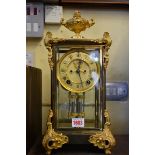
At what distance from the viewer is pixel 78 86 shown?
0.98 metres

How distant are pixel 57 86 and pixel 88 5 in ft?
1.67

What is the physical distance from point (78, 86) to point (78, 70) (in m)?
0.06

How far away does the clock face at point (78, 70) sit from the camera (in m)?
0.98

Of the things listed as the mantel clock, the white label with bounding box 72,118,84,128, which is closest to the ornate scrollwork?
the mantel clock

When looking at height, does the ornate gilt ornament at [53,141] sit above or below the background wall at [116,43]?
below

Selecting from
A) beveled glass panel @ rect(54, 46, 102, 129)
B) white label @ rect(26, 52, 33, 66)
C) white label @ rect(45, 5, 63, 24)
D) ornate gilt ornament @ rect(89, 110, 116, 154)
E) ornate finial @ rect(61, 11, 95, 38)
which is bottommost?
ornate gilt ornament @ rect(89, 110, 116, 154)

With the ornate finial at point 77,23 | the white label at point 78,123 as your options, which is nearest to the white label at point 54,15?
the ornate finial at point 77,23

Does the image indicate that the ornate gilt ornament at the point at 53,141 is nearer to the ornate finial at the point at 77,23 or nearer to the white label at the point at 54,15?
the ornate finial at the point at 77,23

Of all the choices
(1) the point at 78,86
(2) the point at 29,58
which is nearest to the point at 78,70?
(1) the point at 78,86

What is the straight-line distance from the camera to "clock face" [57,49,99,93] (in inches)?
38.4

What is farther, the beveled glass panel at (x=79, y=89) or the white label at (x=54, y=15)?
the white label at (x=54, y=15)

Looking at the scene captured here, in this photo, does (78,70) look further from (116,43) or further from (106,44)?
(116,43)

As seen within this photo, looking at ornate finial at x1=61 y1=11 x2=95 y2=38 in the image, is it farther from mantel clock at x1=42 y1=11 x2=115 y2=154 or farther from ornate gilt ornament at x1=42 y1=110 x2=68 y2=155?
ornate gilt ornament at x1=42 y1=110 x2=68 y2=155
